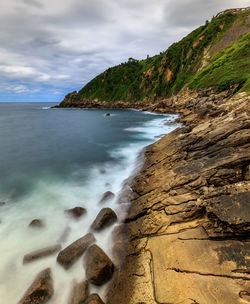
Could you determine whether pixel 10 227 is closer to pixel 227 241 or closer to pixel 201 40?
pixel 227 241

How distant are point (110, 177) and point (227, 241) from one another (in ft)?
29.7

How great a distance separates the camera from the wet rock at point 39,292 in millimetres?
4867

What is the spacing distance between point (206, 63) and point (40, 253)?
6579cm

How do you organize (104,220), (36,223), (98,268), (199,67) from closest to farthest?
(98,268)
(104,220)
(36,223)
(199,67)

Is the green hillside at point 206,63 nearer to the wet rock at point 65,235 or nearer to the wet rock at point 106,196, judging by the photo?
the wet rock at point 106,196

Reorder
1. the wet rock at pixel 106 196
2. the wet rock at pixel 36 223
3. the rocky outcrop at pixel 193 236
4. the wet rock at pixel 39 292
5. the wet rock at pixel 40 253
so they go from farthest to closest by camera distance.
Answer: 1. the wet rock at pixel 106 196
2. the wet rock at pixel 36 223
3. the wet rock at pixel 40 253
4. the wet rock at pixel 39 292
5. the rocky outcrop at pixel 193 236

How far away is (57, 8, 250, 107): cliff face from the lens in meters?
37.3

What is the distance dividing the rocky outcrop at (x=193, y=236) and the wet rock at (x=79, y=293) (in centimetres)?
80

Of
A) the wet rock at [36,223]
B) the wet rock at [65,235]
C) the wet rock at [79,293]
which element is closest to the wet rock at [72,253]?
the wet rock at [79,293]

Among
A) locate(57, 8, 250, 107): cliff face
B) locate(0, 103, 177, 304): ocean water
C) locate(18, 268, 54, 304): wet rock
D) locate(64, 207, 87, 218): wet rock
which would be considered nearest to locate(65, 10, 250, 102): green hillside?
locate(57, 8, 250, 107): cliff face

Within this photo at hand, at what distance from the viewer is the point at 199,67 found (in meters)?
56.7

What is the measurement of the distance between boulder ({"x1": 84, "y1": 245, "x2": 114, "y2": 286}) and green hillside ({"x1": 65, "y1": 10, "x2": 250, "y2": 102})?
32797mm

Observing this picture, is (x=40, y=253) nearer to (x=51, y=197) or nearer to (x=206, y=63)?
(x=51, y=197)

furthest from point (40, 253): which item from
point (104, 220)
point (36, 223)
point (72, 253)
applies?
point (104, 220)
